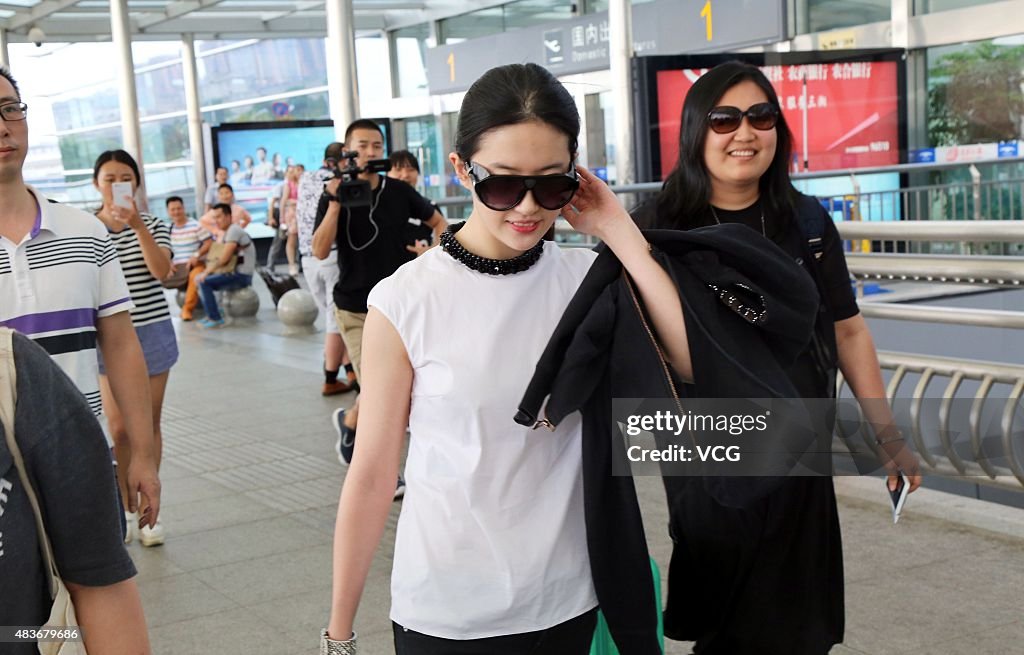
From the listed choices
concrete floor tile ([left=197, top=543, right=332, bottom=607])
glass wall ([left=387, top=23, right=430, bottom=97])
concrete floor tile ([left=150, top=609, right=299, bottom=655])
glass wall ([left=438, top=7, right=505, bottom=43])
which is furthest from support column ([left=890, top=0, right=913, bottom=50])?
concrete floor tile ([left=150, top=609, right=299, bottom=655])

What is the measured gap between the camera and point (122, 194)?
5402 mm

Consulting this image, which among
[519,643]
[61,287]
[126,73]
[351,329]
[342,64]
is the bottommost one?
[351,329]

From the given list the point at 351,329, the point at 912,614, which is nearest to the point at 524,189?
the point at 912,614

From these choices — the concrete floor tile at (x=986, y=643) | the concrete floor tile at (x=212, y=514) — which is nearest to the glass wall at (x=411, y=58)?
the concrete floor tile at (x=212, y=514)

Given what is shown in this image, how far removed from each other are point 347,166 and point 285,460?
1843 mm

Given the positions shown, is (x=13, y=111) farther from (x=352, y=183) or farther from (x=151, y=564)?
(x=352, y=183)

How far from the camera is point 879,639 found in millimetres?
4066

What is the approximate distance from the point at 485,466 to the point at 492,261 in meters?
0.34

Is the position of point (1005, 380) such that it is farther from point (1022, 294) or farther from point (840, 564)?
point (840, 564)

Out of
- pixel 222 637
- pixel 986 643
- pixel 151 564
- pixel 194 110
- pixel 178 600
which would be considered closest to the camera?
pixel 986 643

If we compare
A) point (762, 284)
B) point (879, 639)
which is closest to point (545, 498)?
point (762, 284)

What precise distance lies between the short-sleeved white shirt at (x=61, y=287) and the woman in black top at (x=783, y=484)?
150 cm

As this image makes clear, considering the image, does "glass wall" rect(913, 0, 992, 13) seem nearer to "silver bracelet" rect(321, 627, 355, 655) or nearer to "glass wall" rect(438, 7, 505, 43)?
"glass wall" rect(438, 7, 505, 43)
